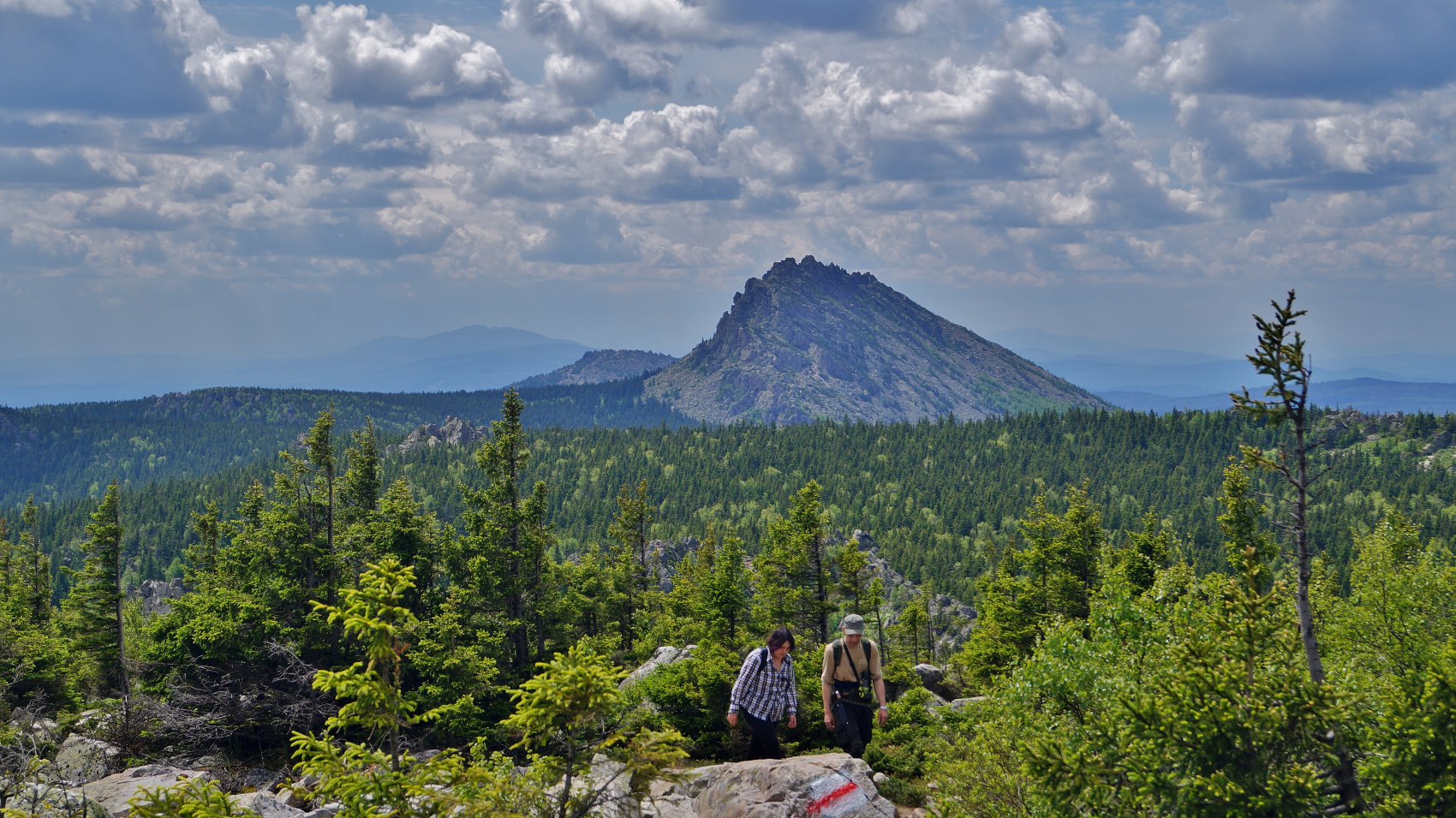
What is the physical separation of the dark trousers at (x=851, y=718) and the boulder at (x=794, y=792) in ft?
1.99

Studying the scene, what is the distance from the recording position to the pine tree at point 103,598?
41.6 metres

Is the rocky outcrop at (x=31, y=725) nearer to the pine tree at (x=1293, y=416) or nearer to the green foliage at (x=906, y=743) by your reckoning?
the green foliage at (x=906, y=743)

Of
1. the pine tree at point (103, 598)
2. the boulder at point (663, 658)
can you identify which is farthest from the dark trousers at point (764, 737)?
the pine tree at point (103, 598)

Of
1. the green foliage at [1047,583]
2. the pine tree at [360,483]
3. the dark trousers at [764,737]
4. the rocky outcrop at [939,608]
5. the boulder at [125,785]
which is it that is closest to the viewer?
the dark trousers at [764,737]

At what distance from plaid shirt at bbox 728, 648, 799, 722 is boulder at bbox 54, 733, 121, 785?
23130 millimetres

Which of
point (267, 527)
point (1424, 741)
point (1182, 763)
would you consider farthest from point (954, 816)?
point (267, 527)

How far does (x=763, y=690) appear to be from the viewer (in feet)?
54.4

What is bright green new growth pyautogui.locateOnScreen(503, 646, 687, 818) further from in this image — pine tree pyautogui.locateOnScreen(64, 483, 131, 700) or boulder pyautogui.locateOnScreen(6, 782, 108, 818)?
pine tree pyautogui.locateOnScreen(64, 483, 131, 700)

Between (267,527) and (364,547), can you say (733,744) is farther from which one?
(267,527)

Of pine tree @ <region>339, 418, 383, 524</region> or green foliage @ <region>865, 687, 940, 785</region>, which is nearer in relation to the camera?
green foliage @ <region>865, 687, 940, 785</region>

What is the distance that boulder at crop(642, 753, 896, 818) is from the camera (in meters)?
15.1

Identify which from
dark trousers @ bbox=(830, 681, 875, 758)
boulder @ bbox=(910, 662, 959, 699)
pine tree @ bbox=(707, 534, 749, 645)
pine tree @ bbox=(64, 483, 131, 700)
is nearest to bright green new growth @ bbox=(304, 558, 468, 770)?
dark trousers @ bbox=(830, 681, 875, 758)

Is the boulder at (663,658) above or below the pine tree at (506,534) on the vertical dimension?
below

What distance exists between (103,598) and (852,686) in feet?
137
